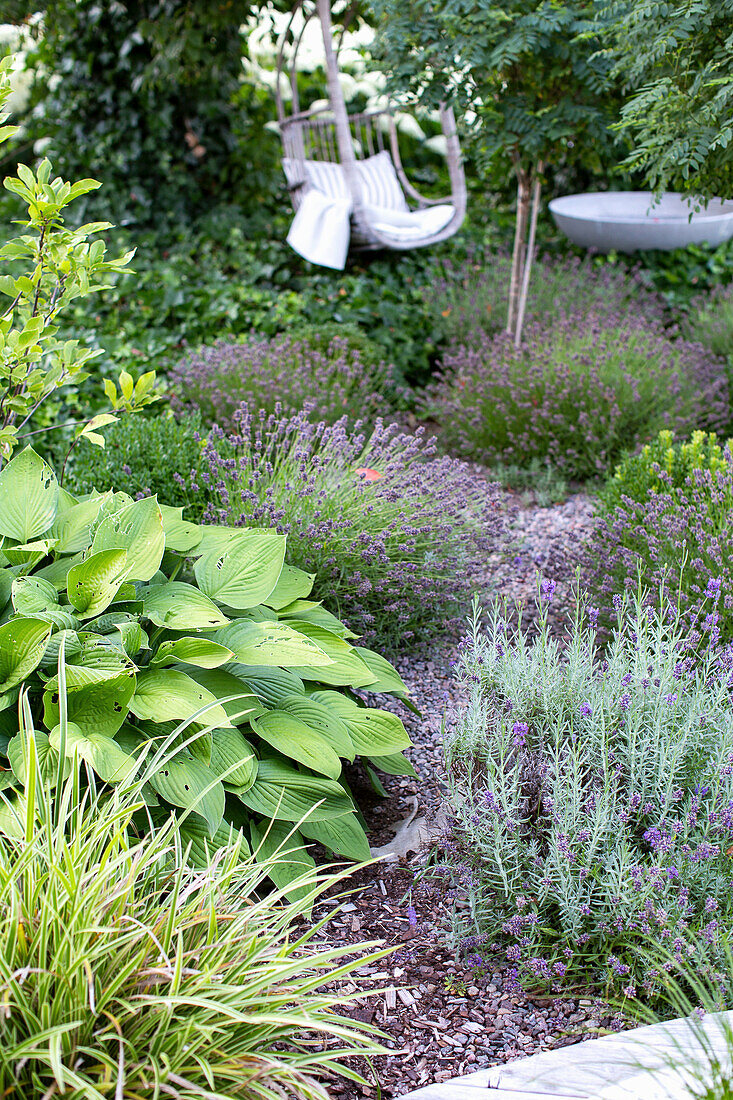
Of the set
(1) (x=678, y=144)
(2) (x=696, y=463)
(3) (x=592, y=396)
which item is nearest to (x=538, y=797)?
(2) (x=696, y=463)

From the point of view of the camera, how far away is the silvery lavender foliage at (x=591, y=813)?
1654mm

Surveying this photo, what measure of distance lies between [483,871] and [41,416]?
11.7 feet

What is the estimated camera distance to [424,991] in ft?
5.79

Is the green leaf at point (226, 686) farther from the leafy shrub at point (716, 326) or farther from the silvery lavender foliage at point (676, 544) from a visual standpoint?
the leafy shrub at point (716, 326)

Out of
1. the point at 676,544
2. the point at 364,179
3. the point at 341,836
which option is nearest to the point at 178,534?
the point at 341,836

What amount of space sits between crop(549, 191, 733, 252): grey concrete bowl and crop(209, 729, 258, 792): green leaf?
559cm

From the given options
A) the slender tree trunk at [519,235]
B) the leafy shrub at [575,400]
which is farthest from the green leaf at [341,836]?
the slender tree trunk at [519,235]

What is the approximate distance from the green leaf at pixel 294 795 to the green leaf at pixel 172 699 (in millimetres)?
202

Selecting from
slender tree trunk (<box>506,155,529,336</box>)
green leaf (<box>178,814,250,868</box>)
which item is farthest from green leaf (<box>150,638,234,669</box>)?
slender tree trunk (<box>506,155,529,336</box>)

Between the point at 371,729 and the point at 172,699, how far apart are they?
52 centimetres

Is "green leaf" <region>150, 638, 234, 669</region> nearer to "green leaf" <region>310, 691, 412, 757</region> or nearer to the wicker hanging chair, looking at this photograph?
"green leaf" <region>310, 691, 412, 757</region>

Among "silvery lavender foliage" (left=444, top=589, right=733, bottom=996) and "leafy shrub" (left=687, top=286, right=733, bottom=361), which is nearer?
"silvery lavender foliage" (left=444, top=589, right=733, bottom=996)

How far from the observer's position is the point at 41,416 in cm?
447

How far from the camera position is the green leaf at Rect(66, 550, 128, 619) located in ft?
6.23
